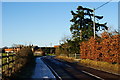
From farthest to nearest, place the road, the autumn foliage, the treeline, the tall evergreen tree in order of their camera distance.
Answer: the tall evergreen tree < the treeline < the autumn foliage < the road

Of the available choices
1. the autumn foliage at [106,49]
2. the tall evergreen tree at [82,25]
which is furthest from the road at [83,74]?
the tall evergreen tree at [82,25]

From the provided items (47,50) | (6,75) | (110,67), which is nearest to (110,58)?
(110,67)

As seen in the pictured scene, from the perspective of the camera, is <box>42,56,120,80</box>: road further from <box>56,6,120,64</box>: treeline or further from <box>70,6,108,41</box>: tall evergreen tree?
<box>70,6,108,41</box>: tall evergreen tree

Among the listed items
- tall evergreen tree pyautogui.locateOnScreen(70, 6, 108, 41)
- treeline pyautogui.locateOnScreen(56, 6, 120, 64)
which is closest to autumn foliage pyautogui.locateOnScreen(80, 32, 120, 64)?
treeline pyautogui.locateOnScreen(56, 6, 120, 64)

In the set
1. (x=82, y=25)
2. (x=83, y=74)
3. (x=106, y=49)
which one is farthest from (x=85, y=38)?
(x=83, y=74)

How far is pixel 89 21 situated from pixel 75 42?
672 centimetres

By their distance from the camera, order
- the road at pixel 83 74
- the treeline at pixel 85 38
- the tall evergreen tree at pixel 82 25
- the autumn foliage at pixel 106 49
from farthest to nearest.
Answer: the tall evergreen tree at pixel 82 25
the treeline at pixel 85 38
the autumn foliage at pixel 106 49
the road at pixel 83 74

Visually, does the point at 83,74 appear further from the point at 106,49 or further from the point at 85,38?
the point at 85,38

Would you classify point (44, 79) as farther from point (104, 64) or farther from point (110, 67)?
point (104, 64)

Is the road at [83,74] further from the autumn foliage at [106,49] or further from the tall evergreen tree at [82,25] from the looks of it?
the tall evergreen tree at [82,25]

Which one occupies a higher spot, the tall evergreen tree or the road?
the tall evergreen tree

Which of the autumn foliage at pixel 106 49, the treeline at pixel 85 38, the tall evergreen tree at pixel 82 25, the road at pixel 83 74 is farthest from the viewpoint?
the tall evergreen tree at pixel 82 25

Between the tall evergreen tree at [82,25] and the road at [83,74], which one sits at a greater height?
the tall evergreen tree at [82,25]

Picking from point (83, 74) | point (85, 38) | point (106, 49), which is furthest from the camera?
point (85, 38)
